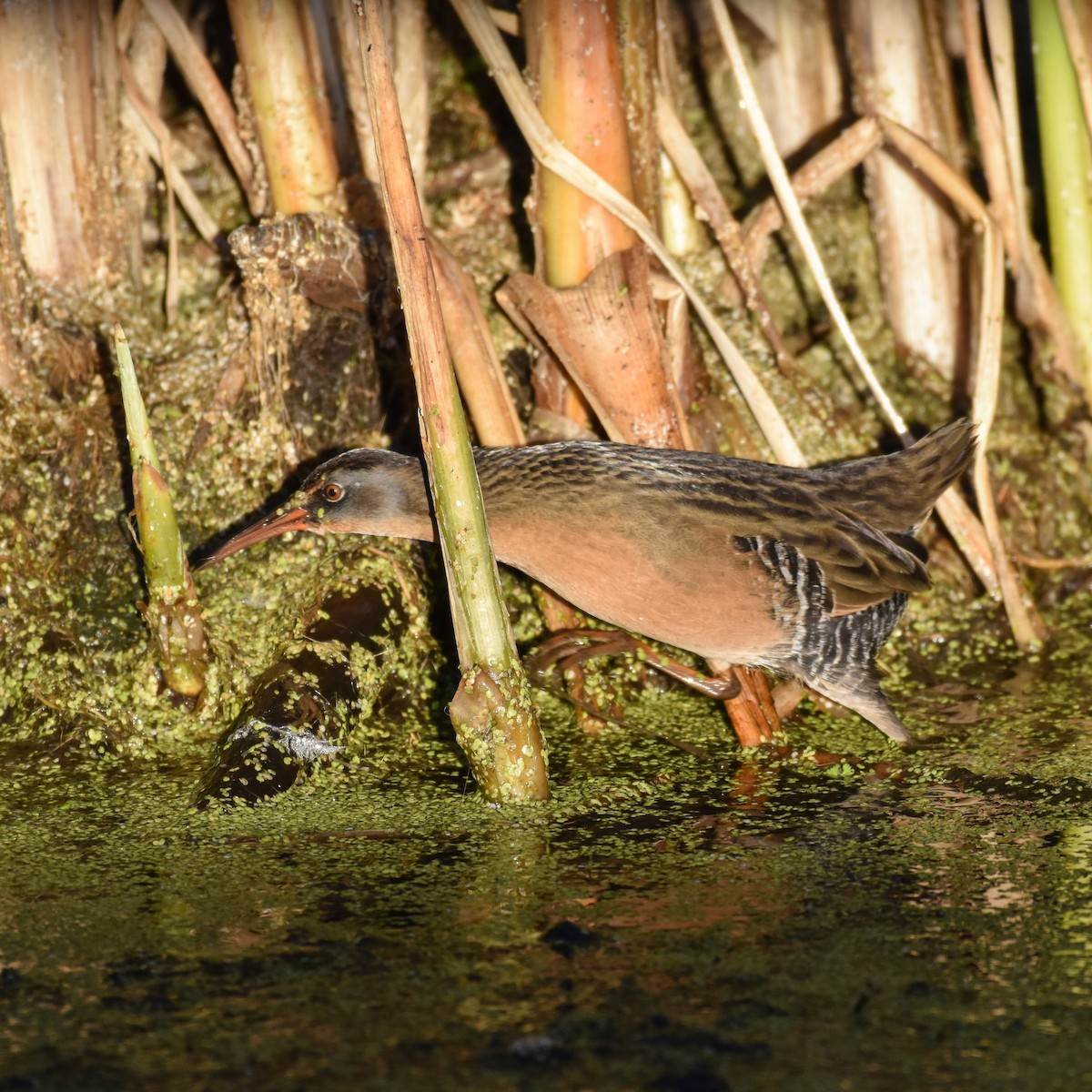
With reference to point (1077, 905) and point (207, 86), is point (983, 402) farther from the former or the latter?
point (207, 86)

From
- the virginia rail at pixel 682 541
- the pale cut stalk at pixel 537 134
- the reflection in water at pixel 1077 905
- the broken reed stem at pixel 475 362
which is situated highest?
the pale cut stalk at pixel 537 134

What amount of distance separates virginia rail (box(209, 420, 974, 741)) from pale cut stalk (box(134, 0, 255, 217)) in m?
1.11

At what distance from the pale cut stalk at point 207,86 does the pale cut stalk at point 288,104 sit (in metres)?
0.13

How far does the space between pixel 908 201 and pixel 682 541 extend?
1719mm

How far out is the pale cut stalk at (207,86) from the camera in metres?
3.78

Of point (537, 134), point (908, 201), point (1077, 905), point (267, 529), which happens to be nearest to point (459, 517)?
point (267, 529)

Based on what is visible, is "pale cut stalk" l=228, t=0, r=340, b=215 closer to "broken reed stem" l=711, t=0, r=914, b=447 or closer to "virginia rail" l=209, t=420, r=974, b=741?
"virginia rail" l=209, t=420, r=974, b=741

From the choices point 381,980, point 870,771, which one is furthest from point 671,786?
point 381,980

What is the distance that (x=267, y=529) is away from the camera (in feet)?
10.7

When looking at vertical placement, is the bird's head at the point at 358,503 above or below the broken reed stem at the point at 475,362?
below

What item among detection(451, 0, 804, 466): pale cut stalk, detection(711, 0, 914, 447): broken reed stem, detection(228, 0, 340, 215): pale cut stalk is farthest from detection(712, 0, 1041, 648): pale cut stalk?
detection(228, 0, 340, 215): pale cut stalk

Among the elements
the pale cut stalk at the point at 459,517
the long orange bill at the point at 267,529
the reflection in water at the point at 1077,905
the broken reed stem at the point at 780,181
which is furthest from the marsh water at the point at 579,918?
the broken reed stem at the point at 780,181

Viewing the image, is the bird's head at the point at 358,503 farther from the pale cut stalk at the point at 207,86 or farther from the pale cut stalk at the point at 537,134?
the pale cut stalk at the point at 207,86

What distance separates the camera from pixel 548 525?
3109 millimetres
